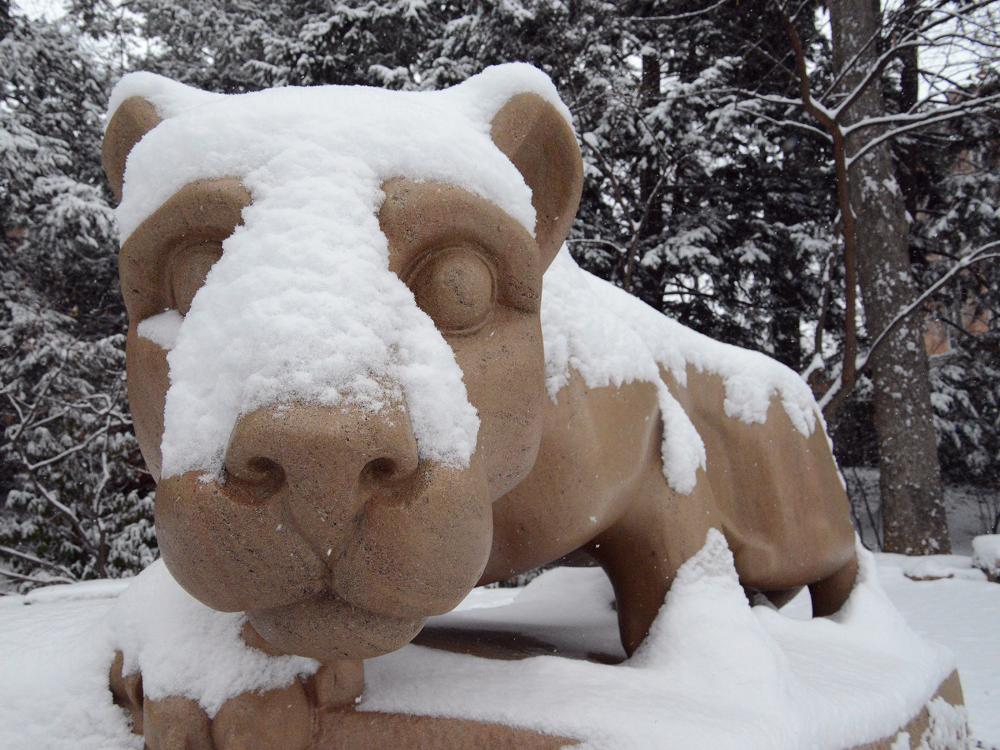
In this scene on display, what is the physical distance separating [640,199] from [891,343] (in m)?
2.77

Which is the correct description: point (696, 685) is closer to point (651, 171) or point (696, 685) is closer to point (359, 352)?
point (359, 352)

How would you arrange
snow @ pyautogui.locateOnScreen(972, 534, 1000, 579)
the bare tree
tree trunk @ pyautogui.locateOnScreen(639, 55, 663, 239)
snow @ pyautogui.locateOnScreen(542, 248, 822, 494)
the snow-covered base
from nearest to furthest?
the snow-covered base → snow @ pyautogui.locateOnScreen(542, 248, 822, 494) → snow @ pyautogui.locateOnScreen(972, 534, 1000, 579) → the bare tree → tree trunk @ pyautogui.locateOnScreen(639, 55, 663, 239)

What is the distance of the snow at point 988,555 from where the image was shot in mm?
5047

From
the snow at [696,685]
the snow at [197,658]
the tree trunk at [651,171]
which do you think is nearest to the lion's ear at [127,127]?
the snow at [197,658]

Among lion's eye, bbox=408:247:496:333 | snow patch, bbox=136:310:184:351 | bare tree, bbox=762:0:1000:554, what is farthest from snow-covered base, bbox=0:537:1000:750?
bare tree, bbox=762:0:1000:554

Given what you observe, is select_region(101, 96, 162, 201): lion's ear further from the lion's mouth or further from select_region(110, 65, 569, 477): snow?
the lion's mouth

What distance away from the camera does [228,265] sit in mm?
878

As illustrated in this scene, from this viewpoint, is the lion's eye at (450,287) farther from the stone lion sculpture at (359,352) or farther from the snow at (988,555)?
the snow at (988,555)

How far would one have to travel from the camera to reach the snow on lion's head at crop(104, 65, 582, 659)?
2.55ft

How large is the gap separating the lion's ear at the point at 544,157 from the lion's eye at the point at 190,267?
1.33ft

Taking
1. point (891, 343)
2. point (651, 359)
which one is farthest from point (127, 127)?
point (891, 343)

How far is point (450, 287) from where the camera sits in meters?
0.94

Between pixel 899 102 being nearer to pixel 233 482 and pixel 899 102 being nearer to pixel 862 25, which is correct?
pixel 862 25

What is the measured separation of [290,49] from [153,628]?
7.31m
